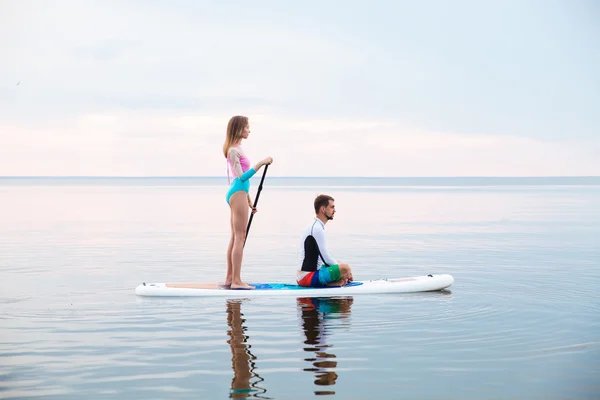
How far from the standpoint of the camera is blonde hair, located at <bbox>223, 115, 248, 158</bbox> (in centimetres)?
1094

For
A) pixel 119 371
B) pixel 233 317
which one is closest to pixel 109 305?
pixel 233 317

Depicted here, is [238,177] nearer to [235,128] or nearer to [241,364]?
[235,128]

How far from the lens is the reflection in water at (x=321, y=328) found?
6750 mm

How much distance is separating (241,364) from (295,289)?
418 cm

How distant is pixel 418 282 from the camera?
11.8 metres

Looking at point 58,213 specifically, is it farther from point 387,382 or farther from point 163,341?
point 387,382

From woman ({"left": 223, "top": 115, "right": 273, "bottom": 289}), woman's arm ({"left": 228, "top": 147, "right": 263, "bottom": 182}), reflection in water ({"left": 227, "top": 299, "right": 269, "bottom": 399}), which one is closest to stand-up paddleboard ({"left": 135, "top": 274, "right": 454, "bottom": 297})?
woman ({"left": 223, "top": 115, "right": 273, "bottom": 289})

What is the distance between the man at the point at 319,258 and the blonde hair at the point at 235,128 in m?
1.46

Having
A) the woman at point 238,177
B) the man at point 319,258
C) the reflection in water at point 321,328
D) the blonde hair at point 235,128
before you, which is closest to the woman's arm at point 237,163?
the woman at point 238,177

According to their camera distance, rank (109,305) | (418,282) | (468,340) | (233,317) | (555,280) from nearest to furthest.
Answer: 1. (468,340)
2. (233,317)
3. (109,305)
4. (418,282)
5. (555,280)

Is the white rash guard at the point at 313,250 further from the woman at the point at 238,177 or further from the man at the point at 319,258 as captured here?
the woman at the point at 238,177

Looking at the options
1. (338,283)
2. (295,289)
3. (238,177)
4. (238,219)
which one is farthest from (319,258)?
(238,177)

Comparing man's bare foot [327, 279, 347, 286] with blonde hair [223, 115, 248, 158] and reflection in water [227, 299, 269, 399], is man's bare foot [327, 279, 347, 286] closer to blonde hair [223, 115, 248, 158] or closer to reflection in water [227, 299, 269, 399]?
reflection in water [227, 299, 269, 399]

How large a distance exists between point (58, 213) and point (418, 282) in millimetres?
27907
